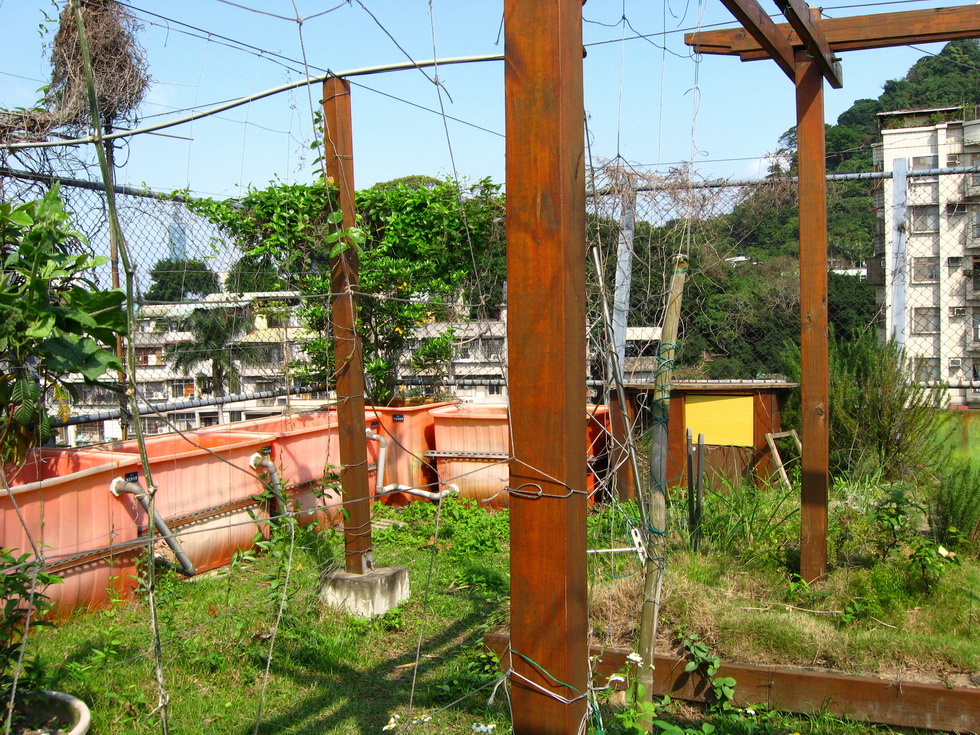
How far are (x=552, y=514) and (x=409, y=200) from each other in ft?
20.3

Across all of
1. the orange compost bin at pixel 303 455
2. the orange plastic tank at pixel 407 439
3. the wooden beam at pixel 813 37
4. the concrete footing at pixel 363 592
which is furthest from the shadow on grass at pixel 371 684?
the wooden beam at pixel 813 37

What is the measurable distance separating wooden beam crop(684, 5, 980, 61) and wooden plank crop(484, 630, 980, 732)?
3.02 metres

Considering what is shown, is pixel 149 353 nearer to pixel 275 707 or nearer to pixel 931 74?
pixel 275 707

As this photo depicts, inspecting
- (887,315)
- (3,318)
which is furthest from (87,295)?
(887,315)

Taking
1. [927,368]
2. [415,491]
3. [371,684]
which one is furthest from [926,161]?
[371,684]

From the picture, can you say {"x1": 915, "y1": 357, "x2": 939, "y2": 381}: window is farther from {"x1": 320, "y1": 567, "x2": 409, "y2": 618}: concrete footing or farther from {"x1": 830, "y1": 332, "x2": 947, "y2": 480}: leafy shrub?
{"x1": 320, "y1": 567, "x2": 409, "y2": 618}: concrete footing

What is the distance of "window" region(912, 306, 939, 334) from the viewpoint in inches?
268

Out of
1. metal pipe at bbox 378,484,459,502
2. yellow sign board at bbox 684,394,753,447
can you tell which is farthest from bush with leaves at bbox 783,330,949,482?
metal pipe at bbox 378,484,459,502

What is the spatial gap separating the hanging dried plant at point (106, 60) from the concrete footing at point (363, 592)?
3.87m

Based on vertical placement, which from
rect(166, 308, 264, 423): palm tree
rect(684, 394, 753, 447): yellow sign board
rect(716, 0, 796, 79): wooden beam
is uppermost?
rect(716, 0, 796, 79): wooden beam

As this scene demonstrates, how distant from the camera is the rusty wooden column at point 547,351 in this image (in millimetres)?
1807

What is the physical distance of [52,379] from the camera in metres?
2.05

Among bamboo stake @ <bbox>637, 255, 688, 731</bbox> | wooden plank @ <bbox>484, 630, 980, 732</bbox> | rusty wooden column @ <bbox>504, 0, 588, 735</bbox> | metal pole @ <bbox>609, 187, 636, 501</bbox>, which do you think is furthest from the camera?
metal pole @ <bbox>609, 187, 636, 501</bbox>

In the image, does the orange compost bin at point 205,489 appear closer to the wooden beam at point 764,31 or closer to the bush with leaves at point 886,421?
the wooden beam at point 764,31
